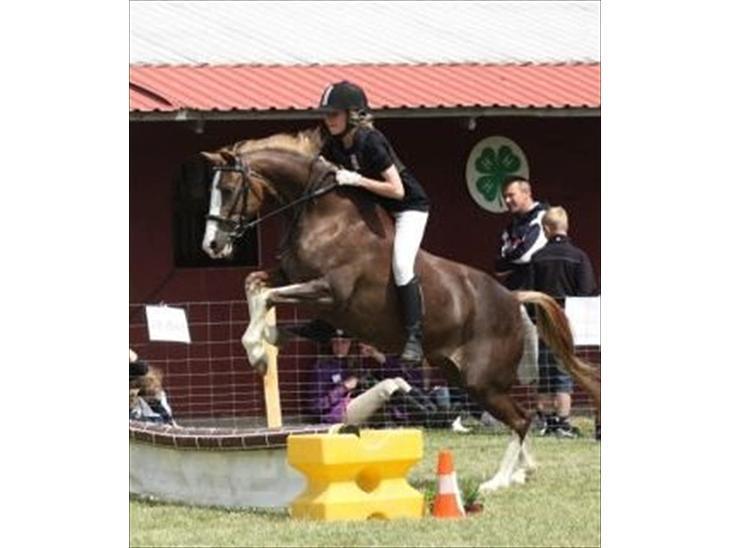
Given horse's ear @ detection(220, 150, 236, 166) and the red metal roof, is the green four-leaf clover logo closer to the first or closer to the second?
the red metal roof

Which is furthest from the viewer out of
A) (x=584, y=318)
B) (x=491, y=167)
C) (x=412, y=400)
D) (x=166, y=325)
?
(x=491, y=167)

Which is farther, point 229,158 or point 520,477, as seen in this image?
point 520,477

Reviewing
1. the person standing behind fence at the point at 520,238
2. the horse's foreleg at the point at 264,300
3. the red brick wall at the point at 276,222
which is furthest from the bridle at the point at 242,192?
the red brick wall at the point at 276,222

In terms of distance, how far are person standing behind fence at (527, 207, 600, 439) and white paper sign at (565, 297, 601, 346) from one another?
0.28 metres

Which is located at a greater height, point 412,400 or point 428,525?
point 412,400

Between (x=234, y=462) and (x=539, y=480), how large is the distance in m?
2.26

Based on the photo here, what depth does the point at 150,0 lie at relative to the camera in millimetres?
21328

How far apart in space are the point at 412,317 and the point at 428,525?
253cm

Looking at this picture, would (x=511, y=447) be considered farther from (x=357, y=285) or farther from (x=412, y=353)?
(x=357, y=285)

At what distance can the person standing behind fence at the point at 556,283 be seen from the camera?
1673cm

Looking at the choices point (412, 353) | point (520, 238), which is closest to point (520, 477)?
point (412, 353)

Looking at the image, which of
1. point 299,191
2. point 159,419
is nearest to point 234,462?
point 299,191

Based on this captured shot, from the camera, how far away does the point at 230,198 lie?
1338 cm

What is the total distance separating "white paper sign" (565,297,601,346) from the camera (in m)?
16.5
